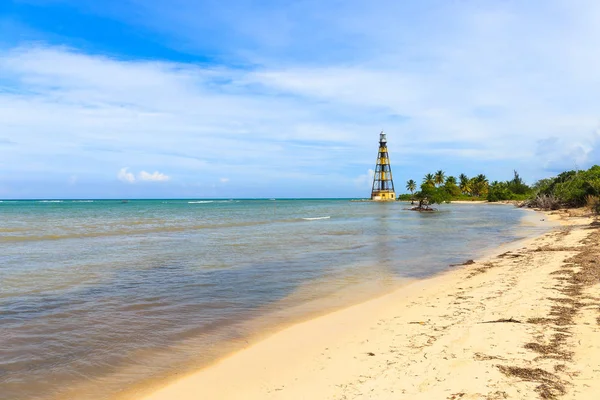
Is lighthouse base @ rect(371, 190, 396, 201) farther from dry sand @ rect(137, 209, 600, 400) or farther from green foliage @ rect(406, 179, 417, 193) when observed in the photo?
dry sand @ rect(137, 209, 600, 400)

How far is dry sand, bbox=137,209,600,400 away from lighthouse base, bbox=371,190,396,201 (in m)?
124

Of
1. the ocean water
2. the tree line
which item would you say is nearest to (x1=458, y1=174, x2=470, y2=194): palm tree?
the tree line

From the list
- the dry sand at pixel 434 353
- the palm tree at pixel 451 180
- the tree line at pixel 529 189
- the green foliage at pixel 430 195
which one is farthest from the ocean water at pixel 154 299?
the palm tree at pixel 451 180

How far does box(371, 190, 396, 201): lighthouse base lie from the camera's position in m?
132

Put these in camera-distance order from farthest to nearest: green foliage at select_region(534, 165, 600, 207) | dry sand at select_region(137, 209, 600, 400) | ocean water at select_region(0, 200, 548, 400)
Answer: green foliage at select_region(534, 165, 600, 207) < ocean water at select_region(0, 200, 548, 400) < dry sand at select_region(137, 209, 600, 400)

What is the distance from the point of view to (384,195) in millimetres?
131875

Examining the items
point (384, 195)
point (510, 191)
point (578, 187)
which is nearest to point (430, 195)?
point (578, 187)

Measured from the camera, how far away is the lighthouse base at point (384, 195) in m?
132

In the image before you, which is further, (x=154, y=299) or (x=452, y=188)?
(x=452, y=188)

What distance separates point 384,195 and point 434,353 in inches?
→ 5081

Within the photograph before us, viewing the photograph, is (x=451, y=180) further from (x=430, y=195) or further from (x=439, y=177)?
(x=430, y=195)

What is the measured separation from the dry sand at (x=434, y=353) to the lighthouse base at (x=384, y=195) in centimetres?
12425

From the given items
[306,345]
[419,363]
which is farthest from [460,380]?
[306,345]

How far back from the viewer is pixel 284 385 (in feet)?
16.1
